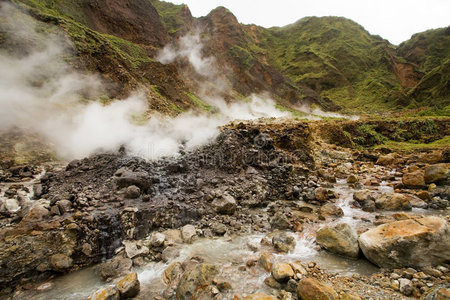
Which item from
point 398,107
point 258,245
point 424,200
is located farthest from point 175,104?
point 398,107

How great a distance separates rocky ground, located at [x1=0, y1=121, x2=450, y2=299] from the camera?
3469 mm

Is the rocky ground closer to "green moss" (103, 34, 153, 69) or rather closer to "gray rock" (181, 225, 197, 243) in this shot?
"gray rock" (181, 225, 197, 243)

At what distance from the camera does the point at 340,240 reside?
14.2 feet

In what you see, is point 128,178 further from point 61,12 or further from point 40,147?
point 61,12

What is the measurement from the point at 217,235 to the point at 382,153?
13.1 metres

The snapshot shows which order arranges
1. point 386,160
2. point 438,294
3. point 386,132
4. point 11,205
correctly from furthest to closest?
1. point 386,132
2. point 386,160
3. point 11,205
4. point 438,294

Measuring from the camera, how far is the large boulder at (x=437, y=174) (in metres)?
6.99

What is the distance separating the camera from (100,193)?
6.34 metres

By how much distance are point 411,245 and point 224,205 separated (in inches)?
173

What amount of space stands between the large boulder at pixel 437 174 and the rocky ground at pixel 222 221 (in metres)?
0.03

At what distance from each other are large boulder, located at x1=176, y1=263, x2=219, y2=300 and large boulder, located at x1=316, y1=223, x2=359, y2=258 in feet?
7.91

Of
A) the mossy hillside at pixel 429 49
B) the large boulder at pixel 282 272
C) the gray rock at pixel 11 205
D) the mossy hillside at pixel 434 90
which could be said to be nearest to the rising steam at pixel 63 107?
the gray rock at pixel 11 205

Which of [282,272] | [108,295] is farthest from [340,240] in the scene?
[108,295]

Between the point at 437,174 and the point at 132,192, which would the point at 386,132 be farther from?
the point at 132,192
